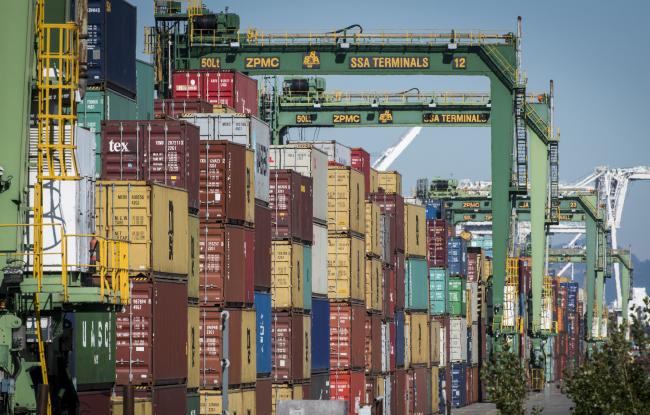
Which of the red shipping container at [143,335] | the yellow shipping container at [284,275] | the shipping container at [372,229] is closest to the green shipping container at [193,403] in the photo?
the red shipping container at [143,335]

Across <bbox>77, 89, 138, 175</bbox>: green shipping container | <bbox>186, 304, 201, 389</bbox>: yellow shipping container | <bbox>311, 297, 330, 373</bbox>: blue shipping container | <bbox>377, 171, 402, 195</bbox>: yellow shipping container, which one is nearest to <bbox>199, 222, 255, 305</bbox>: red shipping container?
<bbox>186, 304, 201, 389</bbox>: yellow shipping container

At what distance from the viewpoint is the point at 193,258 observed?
42.1 m

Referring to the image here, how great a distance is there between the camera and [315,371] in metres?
55.7

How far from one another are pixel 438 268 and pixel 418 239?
11365 mm

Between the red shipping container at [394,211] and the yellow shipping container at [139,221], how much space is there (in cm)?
3204

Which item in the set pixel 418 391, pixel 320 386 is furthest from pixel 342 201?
pixel 418 391

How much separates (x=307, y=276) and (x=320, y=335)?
10.4 ft

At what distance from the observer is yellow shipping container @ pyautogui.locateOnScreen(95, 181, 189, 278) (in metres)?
38.1

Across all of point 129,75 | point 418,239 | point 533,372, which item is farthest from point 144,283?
point 533,372

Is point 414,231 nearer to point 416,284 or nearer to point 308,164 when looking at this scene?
point 416,284

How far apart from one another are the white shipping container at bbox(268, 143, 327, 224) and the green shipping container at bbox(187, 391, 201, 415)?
15.5 m

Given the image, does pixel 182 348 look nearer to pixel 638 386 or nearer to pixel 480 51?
pixel 638 386

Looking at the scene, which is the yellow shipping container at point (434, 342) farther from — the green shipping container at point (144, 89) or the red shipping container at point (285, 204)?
the green shipping container at point (144, 89)

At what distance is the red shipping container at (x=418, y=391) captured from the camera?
73625 mm
